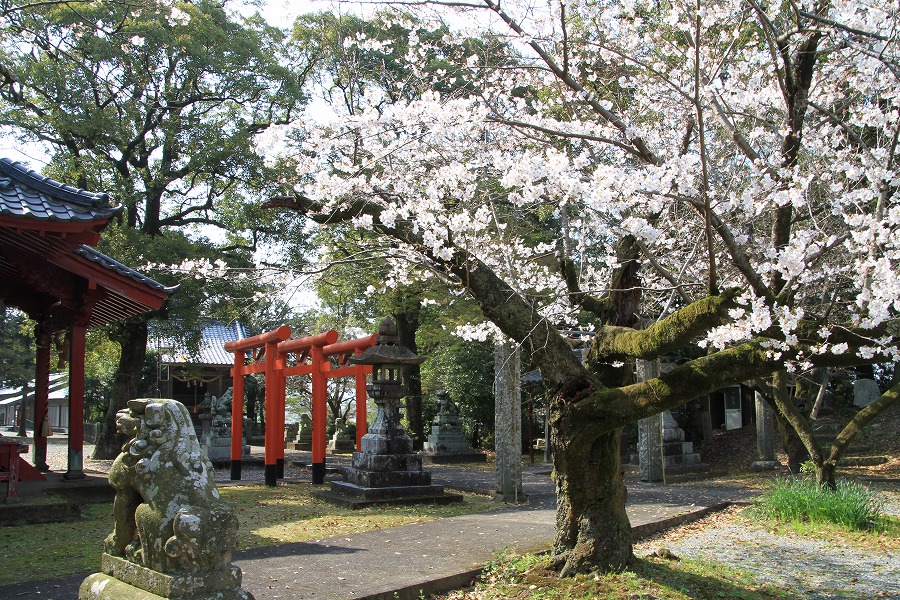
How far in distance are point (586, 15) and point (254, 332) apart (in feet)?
76.5

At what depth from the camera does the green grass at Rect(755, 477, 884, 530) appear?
290 inches

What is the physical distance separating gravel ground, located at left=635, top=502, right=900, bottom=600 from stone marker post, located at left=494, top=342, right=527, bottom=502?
2687 millimetres

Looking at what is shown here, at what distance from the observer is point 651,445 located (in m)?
12.6

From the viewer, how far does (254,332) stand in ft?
90.4

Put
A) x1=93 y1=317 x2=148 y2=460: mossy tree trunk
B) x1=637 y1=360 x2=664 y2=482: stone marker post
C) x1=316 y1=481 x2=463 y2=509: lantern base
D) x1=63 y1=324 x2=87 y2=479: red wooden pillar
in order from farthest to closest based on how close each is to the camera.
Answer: x1=93 y1=317 x2=148 y2=460: mossy tree trunk, x1=637 y1=360 x2=664 y2=482: stone marker post, x1=316 y1=481 x2=463 y2=509: lantern base, x1=63 y1=324 x2=87 y2=479: red wooden pillar

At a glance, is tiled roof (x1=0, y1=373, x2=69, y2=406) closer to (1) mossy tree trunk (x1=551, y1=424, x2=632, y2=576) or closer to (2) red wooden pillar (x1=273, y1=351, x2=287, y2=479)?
(2) red wooden pillar (x1=273, y1=351, x2=287, y2=479)

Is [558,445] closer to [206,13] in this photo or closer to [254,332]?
[206,13]

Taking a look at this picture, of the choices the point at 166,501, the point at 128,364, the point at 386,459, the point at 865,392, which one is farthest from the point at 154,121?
the point at 865,392

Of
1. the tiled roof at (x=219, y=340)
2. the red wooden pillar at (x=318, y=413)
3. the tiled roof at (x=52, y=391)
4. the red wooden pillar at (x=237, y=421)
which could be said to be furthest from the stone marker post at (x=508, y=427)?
the tiled roof at (x=52, y=391)

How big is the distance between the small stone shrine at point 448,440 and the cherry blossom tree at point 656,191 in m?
11.9

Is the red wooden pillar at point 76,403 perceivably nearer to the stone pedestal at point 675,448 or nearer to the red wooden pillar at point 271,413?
the red wooden pillar at point 271,413

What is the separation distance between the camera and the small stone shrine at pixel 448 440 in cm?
1898

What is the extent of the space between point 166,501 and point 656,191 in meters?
3.96

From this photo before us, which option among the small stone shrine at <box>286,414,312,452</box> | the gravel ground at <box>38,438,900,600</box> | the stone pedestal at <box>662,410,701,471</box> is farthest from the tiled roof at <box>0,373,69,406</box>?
the gravel ground at <box>38,438,900,600</box>
